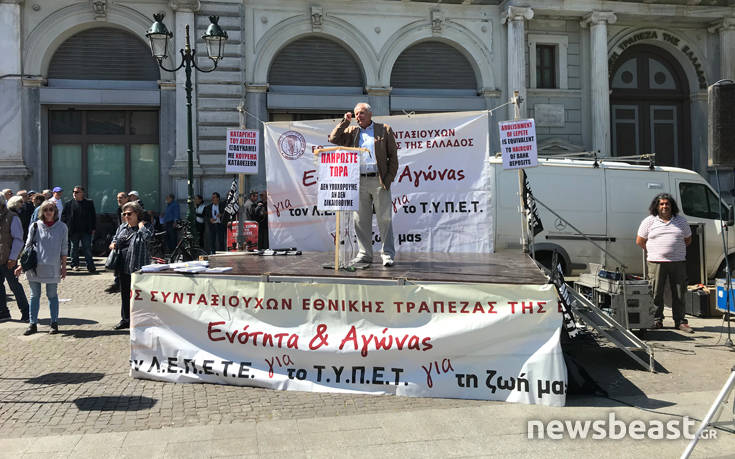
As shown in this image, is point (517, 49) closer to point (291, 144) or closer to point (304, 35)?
point (304, 35)

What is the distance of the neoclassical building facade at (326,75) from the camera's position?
58.1ft

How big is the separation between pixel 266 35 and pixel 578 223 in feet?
37.3

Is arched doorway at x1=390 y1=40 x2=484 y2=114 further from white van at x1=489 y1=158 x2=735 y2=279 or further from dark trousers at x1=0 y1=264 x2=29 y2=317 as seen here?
dark trousers at x1=0 y1=264 x2=29 y2=317

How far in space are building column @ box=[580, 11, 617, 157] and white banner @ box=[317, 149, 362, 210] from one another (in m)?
15.3

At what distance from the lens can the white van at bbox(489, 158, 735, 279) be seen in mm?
11359

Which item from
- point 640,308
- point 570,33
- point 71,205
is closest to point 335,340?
point 640,308

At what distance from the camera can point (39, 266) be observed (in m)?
8.36

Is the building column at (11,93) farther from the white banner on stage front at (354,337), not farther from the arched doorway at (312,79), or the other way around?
the white banner on stage front at (354,337)

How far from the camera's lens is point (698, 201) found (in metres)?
12.2

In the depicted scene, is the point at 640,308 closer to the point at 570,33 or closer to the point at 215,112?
the point at 215,112

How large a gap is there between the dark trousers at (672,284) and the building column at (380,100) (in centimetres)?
1191

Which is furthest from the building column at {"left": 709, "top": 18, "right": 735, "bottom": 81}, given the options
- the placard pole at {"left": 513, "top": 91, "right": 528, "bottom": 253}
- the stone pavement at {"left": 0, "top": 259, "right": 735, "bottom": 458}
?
the stone pavement at {"left": 0, "top": 259, "right": 735, "bottom": 458}

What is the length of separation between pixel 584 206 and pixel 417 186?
3.68m

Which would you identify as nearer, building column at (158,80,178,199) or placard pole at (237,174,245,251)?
placard pole at (237,174,245,251)
